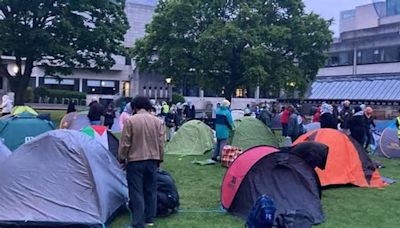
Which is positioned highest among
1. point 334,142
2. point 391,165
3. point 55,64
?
point 55,64

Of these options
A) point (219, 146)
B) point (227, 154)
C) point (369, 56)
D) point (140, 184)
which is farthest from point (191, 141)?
point (369, 56)

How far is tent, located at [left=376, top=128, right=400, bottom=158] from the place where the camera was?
16344 mm

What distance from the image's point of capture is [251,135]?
15547 mm

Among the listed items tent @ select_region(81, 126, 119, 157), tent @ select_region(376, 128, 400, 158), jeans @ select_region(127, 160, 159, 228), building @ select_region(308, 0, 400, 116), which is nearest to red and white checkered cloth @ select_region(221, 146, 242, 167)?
tent @ select_region(81, 126, 119, 157)

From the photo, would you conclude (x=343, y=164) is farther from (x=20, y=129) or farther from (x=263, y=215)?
(x=20, y=129)

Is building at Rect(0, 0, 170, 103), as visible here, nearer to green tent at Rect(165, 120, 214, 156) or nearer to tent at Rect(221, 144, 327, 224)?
green tent at Rect(165, 120, 214, 156)

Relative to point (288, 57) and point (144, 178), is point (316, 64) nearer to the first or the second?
point (288, 57)

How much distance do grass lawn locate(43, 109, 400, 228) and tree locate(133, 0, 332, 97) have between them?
18.8 m

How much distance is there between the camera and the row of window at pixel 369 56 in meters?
54.7

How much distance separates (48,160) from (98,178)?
2.40ft

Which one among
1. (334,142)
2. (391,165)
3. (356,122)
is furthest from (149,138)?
(391,165)

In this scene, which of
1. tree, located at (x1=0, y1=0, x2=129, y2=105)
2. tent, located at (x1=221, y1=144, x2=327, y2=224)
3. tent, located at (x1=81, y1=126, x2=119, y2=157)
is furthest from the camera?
tree, located at (x1=0, y1=0, x2=129, y2=105)

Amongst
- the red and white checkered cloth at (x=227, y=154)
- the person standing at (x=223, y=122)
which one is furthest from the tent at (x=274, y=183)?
the person standing at (x=223, y=122)

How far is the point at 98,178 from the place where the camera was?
7.20 m
